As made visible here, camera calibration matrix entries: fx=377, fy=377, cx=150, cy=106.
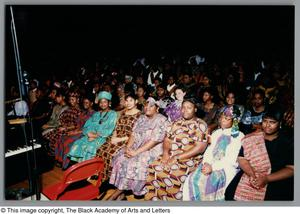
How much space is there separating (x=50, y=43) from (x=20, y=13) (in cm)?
39

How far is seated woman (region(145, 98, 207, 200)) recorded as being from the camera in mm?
3631

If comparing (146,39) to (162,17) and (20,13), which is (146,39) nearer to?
(162,17)

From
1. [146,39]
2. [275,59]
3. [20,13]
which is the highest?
[20,13]

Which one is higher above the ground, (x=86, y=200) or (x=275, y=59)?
(x=275, y=59)

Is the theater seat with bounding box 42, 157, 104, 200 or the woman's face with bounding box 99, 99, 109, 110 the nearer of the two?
the theater seat with bounding box 42, 157, 104, 200

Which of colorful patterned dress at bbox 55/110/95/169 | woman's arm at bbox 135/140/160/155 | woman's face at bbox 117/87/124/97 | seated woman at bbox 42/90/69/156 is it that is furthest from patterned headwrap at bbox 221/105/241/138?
seated woman at bbox 42/90/69/156

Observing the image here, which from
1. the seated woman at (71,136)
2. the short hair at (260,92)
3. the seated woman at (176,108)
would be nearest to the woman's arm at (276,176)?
the short hair at (260,92)

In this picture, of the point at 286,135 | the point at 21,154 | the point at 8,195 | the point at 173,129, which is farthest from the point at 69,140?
the point at 286,135

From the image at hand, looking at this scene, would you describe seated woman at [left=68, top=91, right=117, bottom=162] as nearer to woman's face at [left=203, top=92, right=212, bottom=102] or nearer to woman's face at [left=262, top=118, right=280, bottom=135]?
woman's face at [left=203, top=92, right=212, bottom=102]

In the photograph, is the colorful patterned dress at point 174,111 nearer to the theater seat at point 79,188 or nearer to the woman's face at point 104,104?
the woman's face at point 104,104

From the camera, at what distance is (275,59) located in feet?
11.7

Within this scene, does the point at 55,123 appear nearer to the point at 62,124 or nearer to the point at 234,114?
the point at 62,124

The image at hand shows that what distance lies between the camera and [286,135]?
355cm

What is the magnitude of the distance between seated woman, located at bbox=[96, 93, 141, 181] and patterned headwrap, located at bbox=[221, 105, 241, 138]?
840mm
